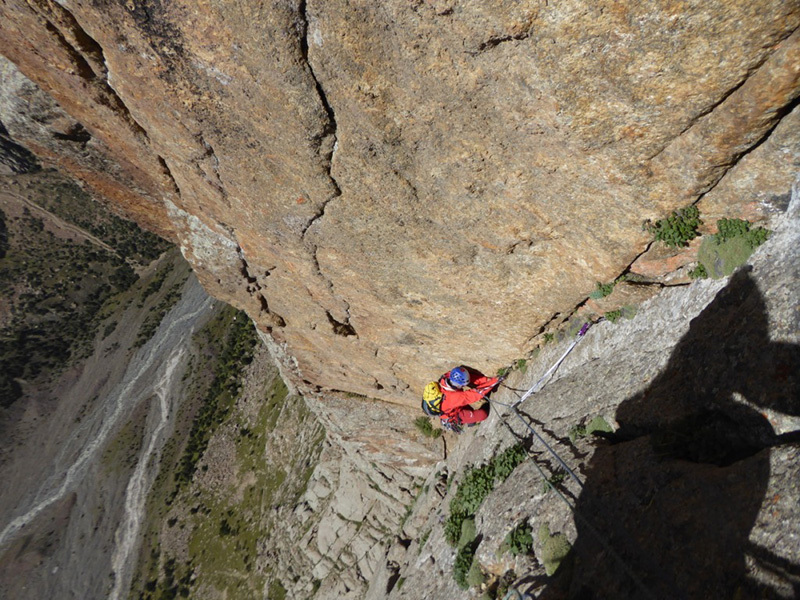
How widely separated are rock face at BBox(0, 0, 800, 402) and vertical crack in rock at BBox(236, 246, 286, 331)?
52 cm

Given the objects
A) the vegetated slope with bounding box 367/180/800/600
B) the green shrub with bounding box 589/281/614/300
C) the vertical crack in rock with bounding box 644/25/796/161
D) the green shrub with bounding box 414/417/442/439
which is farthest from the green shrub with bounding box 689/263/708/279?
the green shrub with bounding box 414/417/442/439

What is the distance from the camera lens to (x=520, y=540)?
963 cm

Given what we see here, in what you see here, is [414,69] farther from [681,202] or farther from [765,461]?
[765,461]

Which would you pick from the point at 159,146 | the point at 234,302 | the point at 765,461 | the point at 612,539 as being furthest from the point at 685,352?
the point at 234,302

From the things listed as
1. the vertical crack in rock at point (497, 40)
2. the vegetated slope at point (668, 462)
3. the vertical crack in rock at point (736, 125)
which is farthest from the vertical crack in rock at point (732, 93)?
the vertical crack in rock at point (497, 40)

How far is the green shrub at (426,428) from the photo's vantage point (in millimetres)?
19812

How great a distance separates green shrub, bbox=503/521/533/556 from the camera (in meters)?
9.48

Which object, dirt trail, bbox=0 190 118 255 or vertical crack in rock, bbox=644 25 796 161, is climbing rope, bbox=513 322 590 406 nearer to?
vertical crack in rock, bbox=644 25 796 161

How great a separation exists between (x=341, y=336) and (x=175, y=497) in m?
47.6

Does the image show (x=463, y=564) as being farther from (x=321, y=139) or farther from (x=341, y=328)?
(x=321, y=139)

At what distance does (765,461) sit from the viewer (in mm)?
5941

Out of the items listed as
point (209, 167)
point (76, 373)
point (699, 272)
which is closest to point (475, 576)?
point (699, 272)

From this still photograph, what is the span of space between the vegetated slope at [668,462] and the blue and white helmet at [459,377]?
8.00ft

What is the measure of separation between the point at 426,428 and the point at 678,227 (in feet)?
46.5
